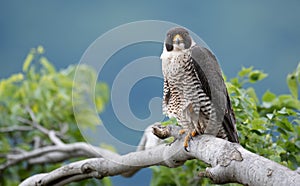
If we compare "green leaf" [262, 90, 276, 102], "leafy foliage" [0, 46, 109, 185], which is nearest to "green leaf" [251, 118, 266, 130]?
"green leaf" [262, 90, 276, 102]

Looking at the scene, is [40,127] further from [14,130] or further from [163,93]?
[163,93]

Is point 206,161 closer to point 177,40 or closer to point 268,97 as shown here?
point 177,40

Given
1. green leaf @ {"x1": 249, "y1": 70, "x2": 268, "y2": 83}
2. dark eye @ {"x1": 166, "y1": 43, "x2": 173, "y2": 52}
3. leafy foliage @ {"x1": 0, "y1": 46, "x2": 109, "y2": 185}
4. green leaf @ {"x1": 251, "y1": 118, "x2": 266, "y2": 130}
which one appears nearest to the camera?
green leaf @ {"x1": 251, "y1": 118, "x2": 266, "y2": 130}

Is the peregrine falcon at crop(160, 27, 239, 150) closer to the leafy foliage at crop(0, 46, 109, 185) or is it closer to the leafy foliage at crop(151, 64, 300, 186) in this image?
the leafy foliage at crop(151, 64, 300, 186)

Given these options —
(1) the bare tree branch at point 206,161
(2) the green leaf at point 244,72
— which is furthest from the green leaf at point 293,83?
(1) the bare tree branch at point 206,161

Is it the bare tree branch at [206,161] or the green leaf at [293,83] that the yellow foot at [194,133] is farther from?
the green leaf at [293,83]

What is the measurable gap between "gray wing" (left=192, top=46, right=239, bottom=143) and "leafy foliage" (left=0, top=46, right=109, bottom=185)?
2379 millimetres

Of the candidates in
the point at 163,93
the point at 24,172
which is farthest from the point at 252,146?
the point at 24,172

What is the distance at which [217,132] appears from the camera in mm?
2236

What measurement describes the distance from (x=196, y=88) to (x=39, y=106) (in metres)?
2.59

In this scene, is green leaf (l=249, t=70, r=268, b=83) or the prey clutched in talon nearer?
the prey clutched in talon

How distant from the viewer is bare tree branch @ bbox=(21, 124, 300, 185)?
4.83ft

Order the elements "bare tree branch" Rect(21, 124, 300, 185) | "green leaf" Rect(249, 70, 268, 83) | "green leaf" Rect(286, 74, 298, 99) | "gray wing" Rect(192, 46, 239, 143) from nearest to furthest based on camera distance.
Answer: "bare tree branch" Rect(21, 124, 300, 185) → "gray wing" Rect(192, 46, 239, 143) → "green leaf" Rect(286, 74, 298, 99) → "green leaf" Rect(249, 70, 268, 83)

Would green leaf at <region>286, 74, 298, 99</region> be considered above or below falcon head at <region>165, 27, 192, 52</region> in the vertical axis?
below
